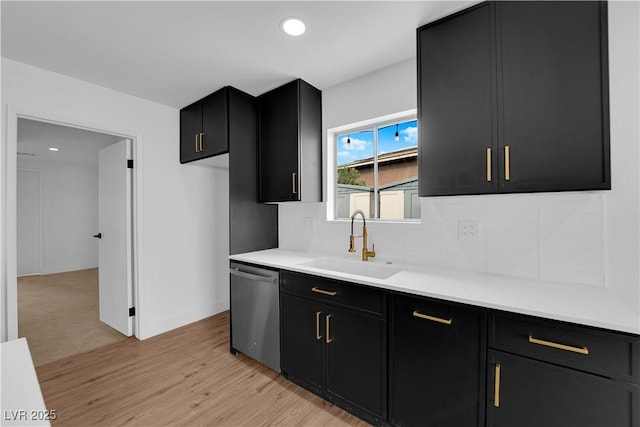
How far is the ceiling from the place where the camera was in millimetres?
1595

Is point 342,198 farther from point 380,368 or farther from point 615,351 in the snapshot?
point 615,351

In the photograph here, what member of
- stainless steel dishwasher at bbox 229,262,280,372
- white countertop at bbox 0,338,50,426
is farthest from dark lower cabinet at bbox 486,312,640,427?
white countertop at bbox 0,338,50,426

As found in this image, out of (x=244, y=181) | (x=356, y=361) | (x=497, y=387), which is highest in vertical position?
(x=244, y=181)

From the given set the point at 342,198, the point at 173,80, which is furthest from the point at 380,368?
the point at 173,80

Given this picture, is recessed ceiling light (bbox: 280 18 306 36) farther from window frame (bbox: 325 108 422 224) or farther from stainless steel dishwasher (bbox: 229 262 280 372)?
stainless steel dishwasher (bbox: 229 262 280 372)

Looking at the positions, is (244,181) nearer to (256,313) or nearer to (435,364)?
(256,313)

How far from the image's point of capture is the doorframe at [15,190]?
211 cm

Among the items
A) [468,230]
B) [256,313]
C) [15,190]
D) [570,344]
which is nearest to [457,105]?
[468,230]

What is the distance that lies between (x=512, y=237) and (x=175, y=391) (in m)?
2.57

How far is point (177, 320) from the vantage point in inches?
125

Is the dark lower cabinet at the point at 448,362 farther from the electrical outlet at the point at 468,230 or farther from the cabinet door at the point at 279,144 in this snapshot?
the cabinet door at the point at 279,144

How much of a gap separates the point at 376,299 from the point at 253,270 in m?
1.14

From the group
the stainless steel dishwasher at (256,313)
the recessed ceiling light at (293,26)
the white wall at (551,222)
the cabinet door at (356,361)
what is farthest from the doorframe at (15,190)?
the white wall at (551,222)

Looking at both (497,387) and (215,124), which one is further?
(215,124)
